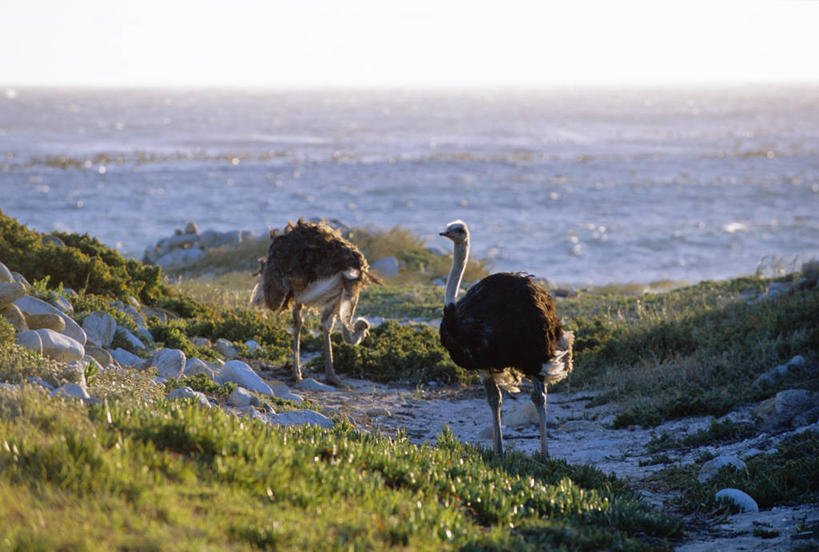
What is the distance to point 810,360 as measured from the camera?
34.5 feet

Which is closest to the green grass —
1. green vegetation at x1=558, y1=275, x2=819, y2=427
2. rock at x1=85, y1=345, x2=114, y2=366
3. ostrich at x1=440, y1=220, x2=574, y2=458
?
ostrich at x1=440, y1=220, x2=574, y2=458

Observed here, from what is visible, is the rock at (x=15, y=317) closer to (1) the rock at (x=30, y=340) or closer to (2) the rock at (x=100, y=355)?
(1) the rock at (x=30, y=340)

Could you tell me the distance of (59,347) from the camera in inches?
330

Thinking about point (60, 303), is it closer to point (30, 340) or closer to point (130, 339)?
point (130, 339)

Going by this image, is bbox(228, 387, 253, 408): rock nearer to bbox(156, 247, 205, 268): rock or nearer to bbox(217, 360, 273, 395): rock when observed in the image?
bbox(217, 360, 273, 395): rock

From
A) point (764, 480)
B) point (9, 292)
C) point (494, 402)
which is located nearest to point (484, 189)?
point (9, 292)

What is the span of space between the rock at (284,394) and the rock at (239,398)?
50cm

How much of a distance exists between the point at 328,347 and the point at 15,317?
379 cm

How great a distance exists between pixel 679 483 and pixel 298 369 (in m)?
5.09

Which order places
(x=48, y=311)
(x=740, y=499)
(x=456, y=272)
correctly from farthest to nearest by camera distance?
(x=48, y=311) → (x=456, y=272) → (x=740, y=499)

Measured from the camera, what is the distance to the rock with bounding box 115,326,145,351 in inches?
398

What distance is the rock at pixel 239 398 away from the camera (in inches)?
352

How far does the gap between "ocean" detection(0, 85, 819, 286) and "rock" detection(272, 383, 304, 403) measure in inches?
459

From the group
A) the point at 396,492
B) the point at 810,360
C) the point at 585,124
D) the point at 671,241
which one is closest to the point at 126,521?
the point at 396,492
